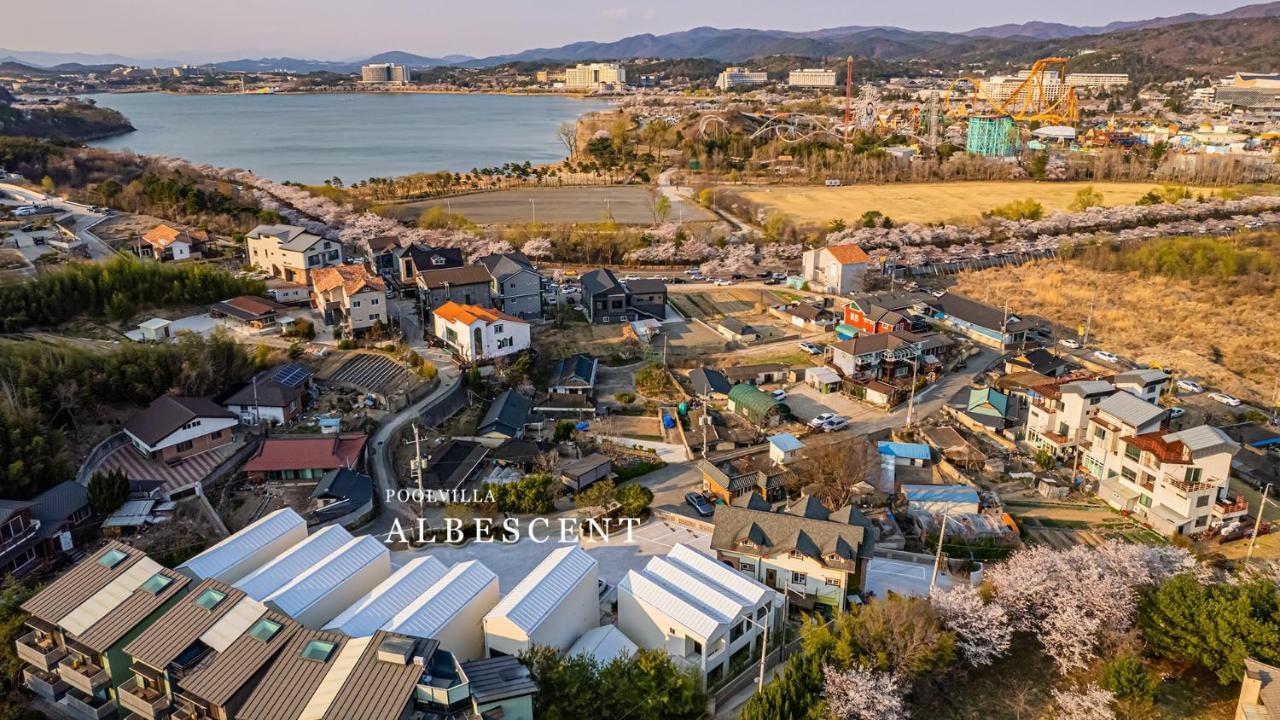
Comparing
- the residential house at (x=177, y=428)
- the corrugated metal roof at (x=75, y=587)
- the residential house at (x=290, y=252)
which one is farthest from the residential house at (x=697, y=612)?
the residential house at (x=290, y=252)

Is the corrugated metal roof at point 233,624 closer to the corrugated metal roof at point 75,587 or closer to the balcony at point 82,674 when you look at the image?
the balcony at point 82,674

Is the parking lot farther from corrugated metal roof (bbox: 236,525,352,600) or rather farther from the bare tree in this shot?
the bare tree

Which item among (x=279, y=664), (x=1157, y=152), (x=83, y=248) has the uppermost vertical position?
(x=1157, y=152)

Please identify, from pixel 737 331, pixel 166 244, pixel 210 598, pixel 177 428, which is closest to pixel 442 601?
pixel 210 598

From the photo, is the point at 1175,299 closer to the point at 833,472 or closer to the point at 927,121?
the point at 833,472

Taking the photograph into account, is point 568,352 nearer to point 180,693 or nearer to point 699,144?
point 180,693

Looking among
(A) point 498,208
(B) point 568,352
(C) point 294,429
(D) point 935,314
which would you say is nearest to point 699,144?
(A) point 498,208

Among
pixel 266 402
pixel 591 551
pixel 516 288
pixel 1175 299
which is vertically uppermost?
pixel 516 288
